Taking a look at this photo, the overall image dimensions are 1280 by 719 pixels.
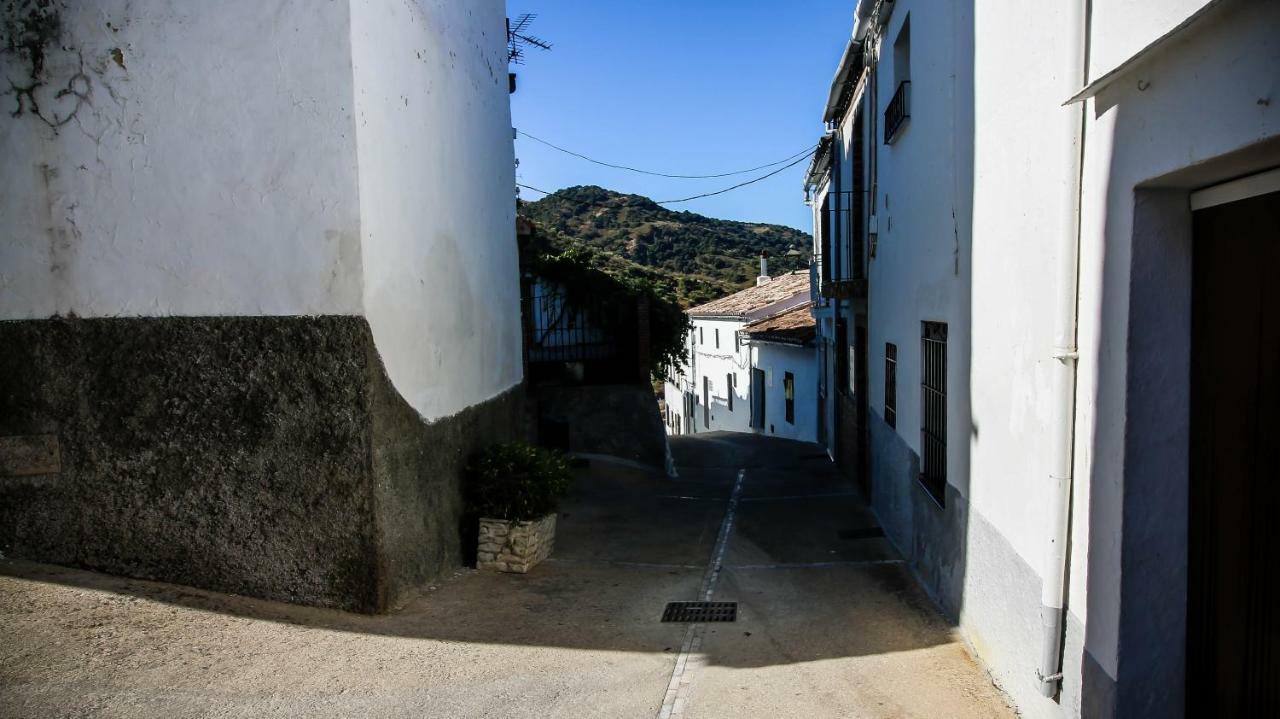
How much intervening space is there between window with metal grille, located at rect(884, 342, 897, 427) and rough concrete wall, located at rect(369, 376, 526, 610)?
14.6ft

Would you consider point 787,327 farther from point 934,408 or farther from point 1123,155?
point 1123,155

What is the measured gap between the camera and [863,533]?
29.7 feet

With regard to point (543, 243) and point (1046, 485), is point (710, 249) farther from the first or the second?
point (1046, 485)

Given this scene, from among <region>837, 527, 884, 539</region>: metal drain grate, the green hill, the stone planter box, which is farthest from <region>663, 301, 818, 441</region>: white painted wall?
the green hill

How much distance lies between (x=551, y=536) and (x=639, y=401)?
6.84m

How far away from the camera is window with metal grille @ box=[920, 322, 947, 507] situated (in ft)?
21.0

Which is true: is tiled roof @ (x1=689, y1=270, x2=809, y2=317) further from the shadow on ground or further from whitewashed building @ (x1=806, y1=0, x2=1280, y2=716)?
whitewashed building @ (x1=806, y1=0, x2=1280, y2=716)

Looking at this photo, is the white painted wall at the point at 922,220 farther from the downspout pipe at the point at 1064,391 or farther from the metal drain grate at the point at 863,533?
the downspout pipe at the point at 1064,391

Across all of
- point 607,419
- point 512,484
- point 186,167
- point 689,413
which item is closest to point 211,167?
point 186,167

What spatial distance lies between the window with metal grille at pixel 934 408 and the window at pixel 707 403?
82.3 feet

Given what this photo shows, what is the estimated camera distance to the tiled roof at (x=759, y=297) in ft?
88.8

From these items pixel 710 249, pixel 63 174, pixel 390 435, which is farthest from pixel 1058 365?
pixel 710 249

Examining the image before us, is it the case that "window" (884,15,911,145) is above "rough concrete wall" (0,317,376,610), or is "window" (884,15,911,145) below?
above

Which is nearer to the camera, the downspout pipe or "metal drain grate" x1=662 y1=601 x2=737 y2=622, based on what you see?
the downspout pipe
